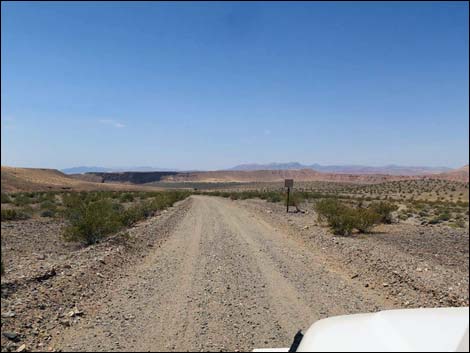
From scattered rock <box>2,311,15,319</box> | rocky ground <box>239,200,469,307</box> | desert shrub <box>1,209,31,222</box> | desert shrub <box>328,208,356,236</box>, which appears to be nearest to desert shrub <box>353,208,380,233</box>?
desert shrub <box>328,208,356,236</box>

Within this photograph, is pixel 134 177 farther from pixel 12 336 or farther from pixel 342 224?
pixel 12 336

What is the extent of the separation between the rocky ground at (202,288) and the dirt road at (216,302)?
0.02m

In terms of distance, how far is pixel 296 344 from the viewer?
9.48ft

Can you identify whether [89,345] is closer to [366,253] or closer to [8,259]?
[8,259]

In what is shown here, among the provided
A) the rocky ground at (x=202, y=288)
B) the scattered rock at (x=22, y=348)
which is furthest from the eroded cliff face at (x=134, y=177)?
the scattered rock at (x=22, y=348)

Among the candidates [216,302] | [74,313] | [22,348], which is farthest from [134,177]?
[22,348]

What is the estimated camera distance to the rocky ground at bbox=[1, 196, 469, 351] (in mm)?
6008

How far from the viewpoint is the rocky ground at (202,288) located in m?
6.01

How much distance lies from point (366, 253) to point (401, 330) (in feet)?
37.0

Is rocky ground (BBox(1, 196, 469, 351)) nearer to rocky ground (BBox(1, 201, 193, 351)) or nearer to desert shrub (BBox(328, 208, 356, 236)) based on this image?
rocky ground (BBox(1, 201, 193, 351))

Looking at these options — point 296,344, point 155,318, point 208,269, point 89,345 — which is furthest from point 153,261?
point 296,344

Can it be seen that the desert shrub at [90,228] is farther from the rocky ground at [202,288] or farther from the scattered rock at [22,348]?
the scattered rock at [22,348]

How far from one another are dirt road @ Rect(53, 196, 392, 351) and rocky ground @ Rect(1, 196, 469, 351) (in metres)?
0.02

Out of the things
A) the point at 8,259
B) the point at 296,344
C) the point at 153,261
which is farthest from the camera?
the point at 8,259
